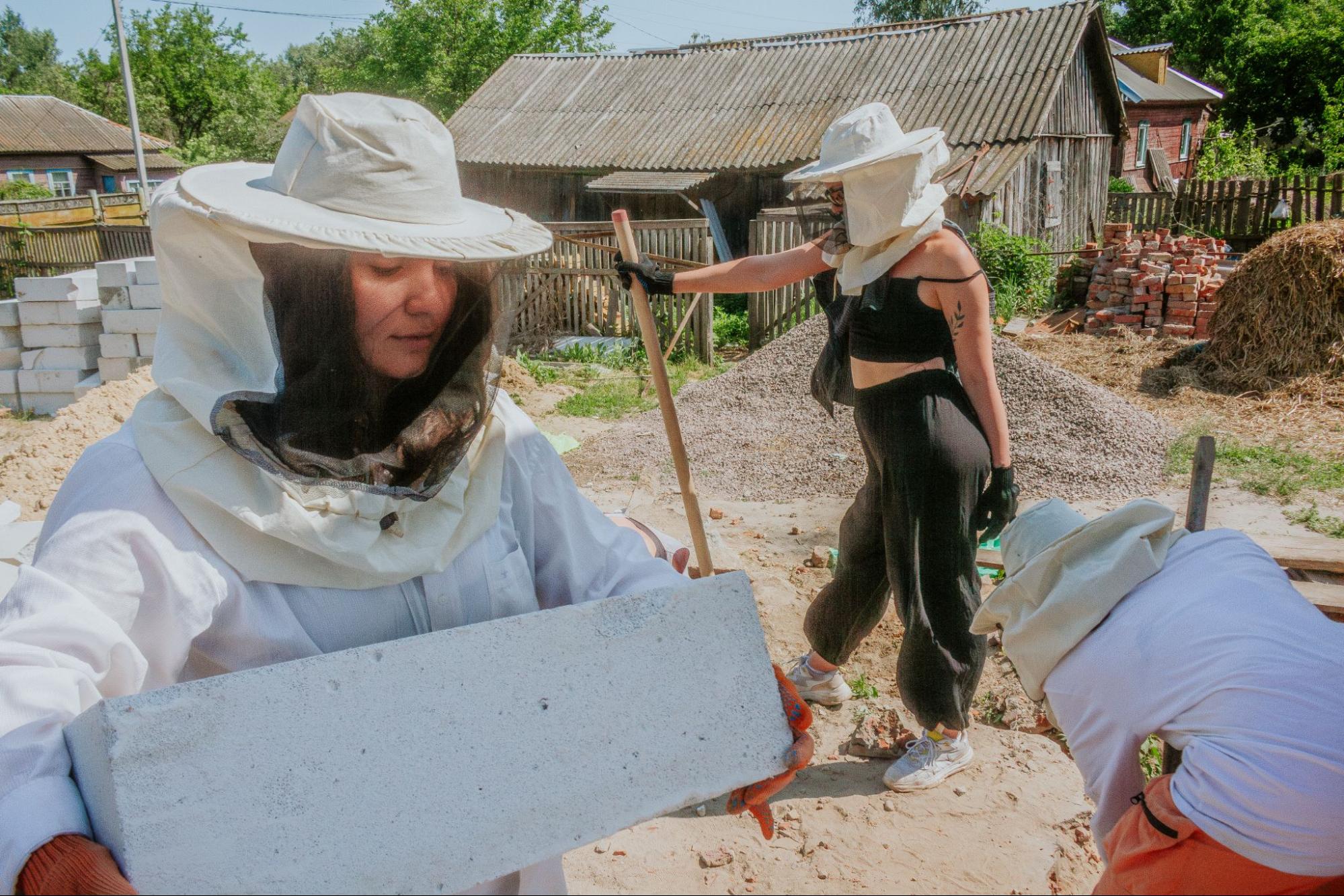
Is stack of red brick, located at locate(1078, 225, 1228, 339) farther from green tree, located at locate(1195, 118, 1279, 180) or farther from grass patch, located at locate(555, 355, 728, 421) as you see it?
green tree, located at locate(1195, 118, 1279, 180)

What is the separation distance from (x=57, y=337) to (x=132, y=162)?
3631cm

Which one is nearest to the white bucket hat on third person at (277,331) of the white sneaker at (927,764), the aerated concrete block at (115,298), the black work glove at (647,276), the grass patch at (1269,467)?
the black work glove at (647,276)

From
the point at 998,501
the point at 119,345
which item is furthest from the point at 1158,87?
the point at 998,501

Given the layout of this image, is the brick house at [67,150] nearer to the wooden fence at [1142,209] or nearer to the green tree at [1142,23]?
the wooden fence at [1142,209]

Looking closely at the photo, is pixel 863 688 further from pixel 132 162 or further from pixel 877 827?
pixel 132 162

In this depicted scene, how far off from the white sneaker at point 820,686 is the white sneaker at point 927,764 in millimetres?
492

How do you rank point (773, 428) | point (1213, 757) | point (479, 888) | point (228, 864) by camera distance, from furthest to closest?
1. point (773, 428)
2. point (1213, 757)
3. point (479, 888)
4. point (228, 864)

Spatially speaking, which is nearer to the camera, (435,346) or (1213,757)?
(435,346)

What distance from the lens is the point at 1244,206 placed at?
16.9 meters

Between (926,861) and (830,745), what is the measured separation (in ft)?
2.35

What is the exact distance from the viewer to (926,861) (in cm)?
302

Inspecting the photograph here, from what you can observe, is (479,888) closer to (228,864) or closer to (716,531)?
(228,864)

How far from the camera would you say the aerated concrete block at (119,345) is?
9312mm

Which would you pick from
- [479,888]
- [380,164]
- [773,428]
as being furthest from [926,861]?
[773,428]
